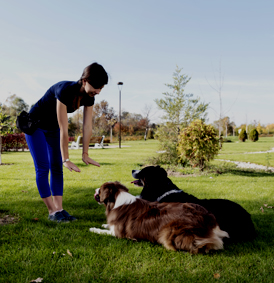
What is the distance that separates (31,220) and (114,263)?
179 cm

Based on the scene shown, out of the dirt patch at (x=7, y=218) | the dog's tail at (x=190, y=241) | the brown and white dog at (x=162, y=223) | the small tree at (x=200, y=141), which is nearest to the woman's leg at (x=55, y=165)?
the dirt patch at (x=7, y=218)

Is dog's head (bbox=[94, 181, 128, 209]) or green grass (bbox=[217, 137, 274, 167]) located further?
green grass (bbox=[217, 137, 274, 167])

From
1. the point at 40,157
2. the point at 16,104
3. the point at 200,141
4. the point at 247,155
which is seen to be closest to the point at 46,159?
the point at 40,157

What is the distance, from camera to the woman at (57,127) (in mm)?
2883

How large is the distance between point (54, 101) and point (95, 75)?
30.8 inches

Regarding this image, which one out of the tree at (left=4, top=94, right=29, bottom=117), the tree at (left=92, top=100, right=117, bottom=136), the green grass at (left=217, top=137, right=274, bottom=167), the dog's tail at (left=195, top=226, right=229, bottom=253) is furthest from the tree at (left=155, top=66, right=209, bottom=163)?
the tree at (left=4, top=94, right=29, bottom=117)

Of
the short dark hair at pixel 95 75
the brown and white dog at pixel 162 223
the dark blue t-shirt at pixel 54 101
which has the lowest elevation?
the brown and white dog at pixel 162 223

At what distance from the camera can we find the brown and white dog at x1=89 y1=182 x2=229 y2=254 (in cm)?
256

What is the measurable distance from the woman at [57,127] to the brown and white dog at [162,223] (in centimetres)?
56

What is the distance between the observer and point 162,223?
2.71 m

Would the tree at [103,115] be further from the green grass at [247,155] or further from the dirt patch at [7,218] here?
the dirt patch at [7,218]

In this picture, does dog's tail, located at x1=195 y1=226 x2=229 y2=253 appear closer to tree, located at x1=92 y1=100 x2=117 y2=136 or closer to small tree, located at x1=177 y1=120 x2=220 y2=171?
small tree, located at x1=177 y1=120 x2=220 y2=171

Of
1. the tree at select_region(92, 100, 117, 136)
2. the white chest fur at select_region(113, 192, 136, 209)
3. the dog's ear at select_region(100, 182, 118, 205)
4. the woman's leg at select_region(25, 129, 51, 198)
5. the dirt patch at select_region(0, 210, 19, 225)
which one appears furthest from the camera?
the tree at select_region(92, 100, 117, 136)

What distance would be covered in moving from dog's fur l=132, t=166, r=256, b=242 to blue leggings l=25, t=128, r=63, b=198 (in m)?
1.30
